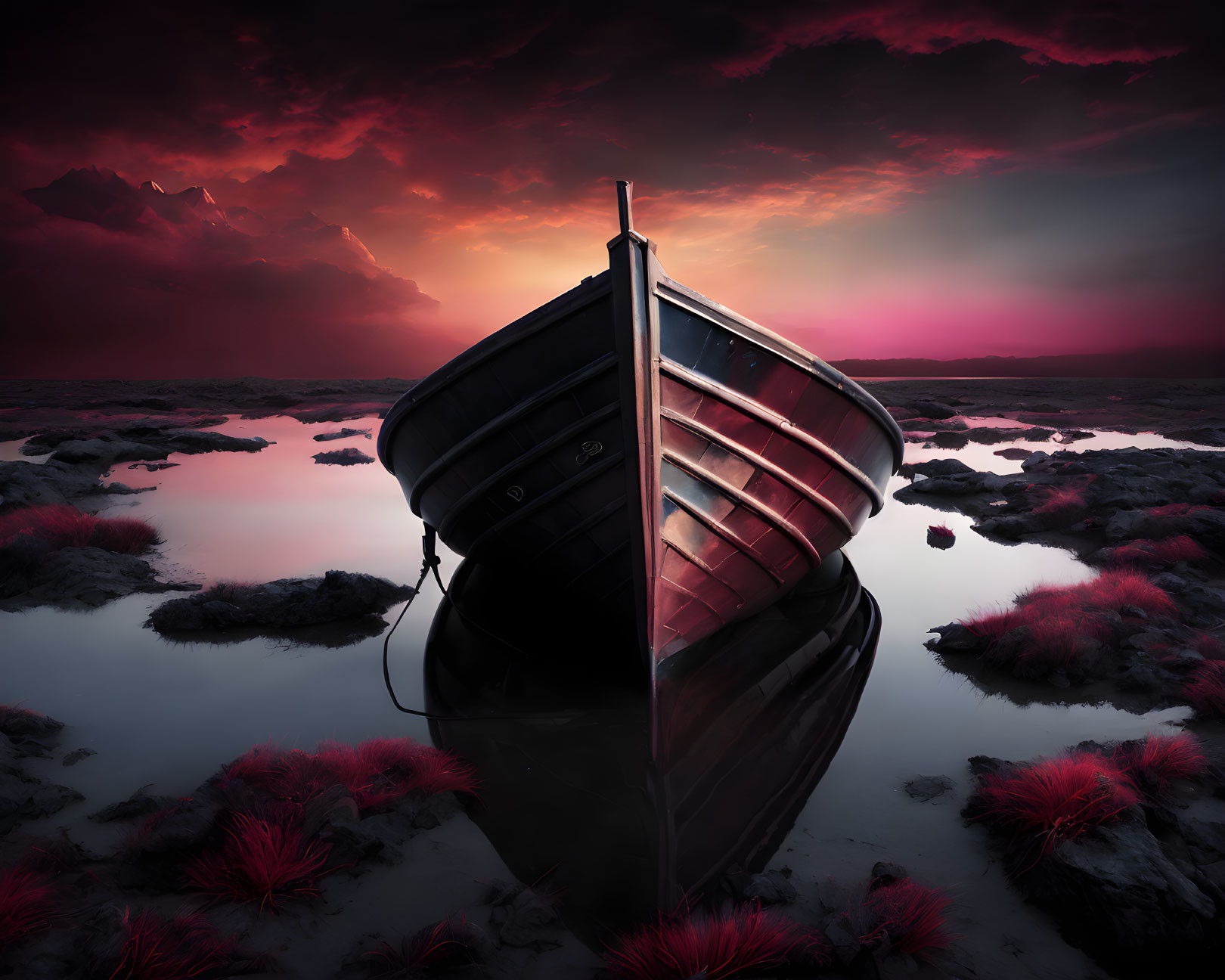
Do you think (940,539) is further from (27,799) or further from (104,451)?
(104,451)

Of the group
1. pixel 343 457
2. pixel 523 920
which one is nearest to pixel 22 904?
pixel 523 920

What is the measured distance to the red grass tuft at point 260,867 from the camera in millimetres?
2559

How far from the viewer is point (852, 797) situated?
3355 millimetres

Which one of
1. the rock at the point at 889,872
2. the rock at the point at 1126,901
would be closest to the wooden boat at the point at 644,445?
the rock at the point at 889,872

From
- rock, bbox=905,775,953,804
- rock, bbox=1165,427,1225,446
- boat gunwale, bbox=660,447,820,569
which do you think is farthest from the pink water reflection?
rock, bbox=1165,427,1225,446

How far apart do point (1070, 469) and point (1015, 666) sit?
8.51 m

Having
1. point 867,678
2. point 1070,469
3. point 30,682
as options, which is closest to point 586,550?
point 867,678

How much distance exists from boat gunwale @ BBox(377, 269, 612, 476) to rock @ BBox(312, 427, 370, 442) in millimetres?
16665

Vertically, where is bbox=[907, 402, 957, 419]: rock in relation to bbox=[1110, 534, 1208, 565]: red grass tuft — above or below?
above

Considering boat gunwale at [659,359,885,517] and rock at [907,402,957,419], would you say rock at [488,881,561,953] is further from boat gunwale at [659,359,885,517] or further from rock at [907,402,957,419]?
rock at [907,402,957,419]

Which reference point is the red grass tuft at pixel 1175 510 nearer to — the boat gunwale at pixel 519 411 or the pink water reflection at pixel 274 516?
the boat gunwale at pixel 519 411

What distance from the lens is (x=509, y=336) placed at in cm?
398

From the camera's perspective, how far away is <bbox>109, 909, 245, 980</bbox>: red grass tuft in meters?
2.11

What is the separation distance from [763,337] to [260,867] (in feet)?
12.4
